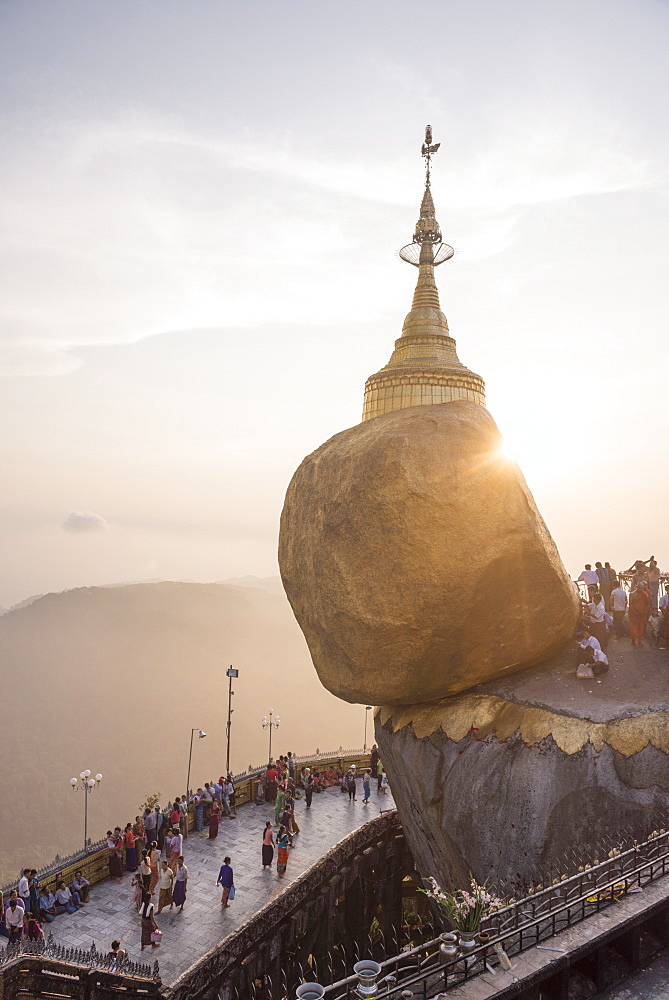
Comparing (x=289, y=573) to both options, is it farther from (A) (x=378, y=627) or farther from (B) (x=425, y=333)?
(B) (x=425, y=333)

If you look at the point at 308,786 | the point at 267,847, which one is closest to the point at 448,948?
the point at 267,847

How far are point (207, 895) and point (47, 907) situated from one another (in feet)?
11.7

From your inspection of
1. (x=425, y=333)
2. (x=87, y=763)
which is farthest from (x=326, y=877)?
(x=87, y=763)

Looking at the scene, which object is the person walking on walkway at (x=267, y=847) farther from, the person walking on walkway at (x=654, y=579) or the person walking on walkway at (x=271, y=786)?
the person walking on walkway at (x=654, y=579)

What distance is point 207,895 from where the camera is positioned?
15.4 m

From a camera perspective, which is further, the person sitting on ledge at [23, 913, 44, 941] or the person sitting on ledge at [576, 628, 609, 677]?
the person sitting on ledge at [23, 913, 44, 941]

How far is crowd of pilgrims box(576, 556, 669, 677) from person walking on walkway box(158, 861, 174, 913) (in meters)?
10.1

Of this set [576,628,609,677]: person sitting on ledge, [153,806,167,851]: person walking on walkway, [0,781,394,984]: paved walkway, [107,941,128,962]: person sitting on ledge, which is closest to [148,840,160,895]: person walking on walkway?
[0,781,394,984]: paved walkway

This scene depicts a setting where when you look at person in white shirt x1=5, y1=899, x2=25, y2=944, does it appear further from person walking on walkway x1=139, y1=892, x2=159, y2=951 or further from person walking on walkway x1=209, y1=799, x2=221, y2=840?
person walking on walkway x1=209, y1=799, x2=221, y2=840

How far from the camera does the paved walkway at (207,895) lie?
13.4 meters

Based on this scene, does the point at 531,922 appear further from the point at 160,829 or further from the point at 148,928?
the point at 160,829

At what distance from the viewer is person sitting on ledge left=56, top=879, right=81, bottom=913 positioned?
48.7ft

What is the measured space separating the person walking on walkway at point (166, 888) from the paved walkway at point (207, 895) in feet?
0.64

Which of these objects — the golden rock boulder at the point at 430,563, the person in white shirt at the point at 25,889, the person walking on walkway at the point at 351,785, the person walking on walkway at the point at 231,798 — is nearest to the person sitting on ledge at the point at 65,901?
the person in white shirt at the point at 25,889
